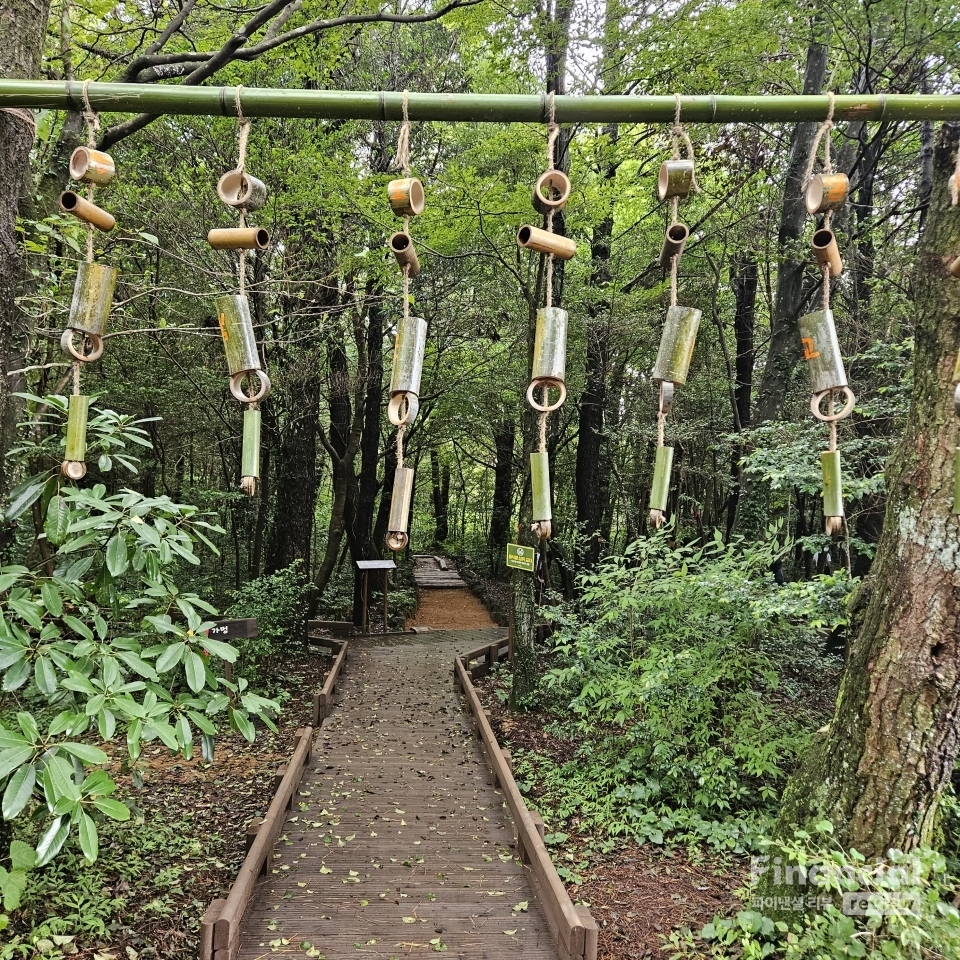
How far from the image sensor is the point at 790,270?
27.2 feet

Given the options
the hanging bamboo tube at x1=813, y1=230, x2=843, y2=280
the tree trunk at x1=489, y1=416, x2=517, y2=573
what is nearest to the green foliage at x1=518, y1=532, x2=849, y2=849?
the hanging bamboo tube at x1=813, y1=230, x2=843, y2=280

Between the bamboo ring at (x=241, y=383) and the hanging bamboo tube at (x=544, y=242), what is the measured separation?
2.85 feet

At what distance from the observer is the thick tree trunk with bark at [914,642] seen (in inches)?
114

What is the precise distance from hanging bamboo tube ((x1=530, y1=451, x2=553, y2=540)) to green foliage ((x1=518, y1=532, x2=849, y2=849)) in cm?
334

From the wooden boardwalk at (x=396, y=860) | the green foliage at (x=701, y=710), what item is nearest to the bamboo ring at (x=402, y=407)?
the wooden boardwalk at (x=396, y=860)

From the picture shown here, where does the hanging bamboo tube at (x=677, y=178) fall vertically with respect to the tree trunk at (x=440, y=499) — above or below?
above

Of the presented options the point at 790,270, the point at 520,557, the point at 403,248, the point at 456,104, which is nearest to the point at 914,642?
the point at 403,248

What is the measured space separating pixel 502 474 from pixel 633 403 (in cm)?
764

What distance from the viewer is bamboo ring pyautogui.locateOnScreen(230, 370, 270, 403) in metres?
1.63

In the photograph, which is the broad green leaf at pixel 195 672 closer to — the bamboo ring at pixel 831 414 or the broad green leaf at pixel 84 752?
the broad green leaf at pixel 84 752

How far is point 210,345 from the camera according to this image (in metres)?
8.59

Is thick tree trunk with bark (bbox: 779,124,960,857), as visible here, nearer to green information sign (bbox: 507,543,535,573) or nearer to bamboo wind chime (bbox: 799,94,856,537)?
bamboo wind chime (bbox: 799,94,856,537)

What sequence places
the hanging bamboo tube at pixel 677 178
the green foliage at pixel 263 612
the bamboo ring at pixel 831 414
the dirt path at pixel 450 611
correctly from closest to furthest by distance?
the bamboo ring at pixel 831 414, the hanging bamboo tube at pixel 677 178, the green foliage at pixel 263 612, the dirt path at pixel 450 611

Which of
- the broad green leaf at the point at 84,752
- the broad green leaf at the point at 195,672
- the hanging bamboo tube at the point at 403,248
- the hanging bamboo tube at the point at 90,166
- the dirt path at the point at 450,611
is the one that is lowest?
the dirt path at the point at 450,611
